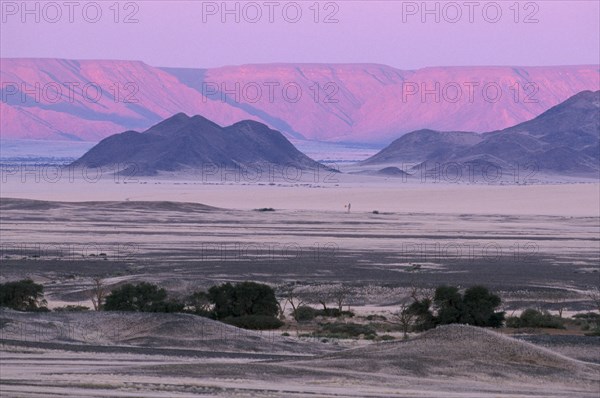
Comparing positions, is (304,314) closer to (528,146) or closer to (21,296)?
(21,296)

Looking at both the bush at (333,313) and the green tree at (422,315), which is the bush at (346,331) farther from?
the bush at (333,313)

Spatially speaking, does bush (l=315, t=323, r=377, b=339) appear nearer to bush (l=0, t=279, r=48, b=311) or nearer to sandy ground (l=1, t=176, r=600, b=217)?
bush (l=0, t=279, r=48, b=311)

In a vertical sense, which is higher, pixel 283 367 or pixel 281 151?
pixel 281 151

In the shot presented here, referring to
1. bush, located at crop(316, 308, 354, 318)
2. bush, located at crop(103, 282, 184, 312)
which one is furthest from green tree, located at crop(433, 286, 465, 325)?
bush, located at crop(103, 282, 184, 312)

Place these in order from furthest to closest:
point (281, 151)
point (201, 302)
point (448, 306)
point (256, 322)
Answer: point (281, 151) → point (201, 302) → point (448, 306) → point (256, 322)

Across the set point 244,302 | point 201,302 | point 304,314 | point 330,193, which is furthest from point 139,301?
point 330,193

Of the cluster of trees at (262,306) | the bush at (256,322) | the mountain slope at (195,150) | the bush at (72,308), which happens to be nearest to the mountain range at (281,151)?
the mountain slope at (195,150)
